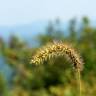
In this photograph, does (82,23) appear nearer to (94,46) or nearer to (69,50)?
(94,46)

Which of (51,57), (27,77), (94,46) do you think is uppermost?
(94,46)

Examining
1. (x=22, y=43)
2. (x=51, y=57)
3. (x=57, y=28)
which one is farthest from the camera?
(x=57, y=28)

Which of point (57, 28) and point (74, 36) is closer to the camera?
point (74, 36)

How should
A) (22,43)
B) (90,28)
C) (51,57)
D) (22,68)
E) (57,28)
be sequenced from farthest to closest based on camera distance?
(57,28) → (22,43) → (90,28) → (22,68) → (51,57)

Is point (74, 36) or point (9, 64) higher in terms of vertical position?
point (74, 36)

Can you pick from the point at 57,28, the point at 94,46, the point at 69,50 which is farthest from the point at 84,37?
the point at 69,50
